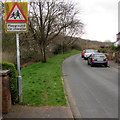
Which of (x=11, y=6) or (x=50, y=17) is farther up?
(x=50, y=17)

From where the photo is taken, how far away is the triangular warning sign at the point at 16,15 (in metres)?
4.99

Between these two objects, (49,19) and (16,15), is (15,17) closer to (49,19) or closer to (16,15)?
(16,15)

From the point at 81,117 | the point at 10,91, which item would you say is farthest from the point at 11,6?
the point at 81,117

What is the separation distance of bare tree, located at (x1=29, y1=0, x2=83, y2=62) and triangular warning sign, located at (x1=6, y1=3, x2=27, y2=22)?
14387mm

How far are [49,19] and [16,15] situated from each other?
14998 mm

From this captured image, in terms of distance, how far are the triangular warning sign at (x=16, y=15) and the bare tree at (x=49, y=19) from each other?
47.2 feet

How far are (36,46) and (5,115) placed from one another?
18.4m

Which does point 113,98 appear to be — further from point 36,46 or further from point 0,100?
point 36,46

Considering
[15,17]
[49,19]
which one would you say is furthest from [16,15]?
[49,19]

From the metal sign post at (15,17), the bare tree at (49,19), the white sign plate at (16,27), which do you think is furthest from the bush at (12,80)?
the bare tree at (49,19)

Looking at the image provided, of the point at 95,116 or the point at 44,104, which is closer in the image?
the point at 95,116

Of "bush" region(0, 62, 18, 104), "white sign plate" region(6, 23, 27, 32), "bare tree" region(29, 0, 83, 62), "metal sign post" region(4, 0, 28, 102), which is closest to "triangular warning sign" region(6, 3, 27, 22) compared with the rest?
"metal sign post" region(4, 0, 28, 102)

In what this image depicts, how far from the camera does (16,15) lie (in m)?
5.03

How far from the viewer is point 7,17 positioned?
5020 mm
